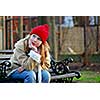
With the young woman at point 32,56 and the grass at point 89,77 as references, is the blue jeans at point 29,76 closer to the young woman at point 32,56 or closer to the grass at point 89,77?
the young woman at point 32,56

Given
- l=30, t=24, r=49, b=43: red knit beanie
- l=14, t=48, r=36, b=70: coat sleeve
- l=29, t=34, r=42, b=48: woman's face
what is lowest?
l=14, t=48, r=36, b=70: coat sleeve

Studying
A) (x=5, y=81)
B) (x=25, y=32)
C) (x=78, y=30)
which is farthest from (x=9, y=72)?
(x=78, y=30)

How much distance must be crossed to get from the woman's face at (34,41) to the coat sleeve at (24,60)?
0.09 metres

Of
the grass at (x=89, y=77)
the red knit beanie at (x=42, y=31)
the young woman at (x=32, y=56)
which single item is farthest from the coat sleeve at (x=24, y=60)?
the grass at (x=89, y=77)

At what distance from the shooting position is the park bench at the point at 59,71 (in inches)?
148

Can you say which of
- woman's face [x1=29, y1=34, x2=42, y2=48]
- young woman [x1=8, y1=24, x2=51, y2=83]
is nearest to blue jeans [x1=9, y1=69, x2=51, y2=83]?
young woman [x1=8, y1=24, x2=51, y2=83]

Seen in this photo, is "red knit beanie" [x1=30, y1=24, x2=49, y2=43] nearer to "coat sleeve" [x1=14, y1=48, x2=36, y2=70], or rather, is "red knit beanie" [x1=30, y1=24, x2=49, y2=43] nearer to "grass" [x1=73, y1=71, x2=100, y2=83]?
"coat sleeve" [x1=14, y1=48, x2=36, y2=70]

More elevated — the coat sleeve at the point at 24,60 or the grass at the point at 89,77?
the coat sleeve at the point at 24,60

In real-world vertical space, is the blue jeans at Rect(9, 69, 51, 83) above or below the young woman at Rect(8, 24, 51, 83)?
below

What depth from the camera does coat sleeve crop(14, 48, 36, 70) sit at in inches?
148

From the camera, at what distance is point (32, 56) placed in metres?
3.78

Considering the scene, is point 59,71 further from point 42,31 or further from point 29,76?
point 42,31

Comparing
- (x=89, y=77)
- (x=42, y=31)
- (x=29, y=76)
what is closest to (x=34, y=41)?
(x=42, y=31)

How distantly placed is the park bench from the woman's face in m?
0.16
